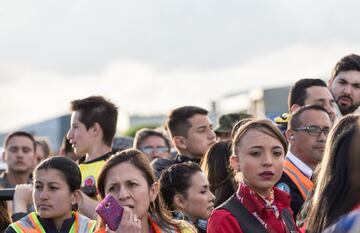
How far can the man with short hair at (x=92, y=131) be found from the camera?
7.95 m

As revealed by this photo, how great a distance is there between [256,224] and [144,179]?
923 mm

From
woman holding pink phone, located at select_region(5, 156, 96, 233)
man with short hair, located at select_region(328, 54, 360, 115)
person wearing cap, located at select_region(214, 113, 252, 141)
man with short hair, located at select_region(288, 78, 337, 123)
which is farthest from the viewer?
person wearing cap, located at select_region(214, 113, 252, 141)

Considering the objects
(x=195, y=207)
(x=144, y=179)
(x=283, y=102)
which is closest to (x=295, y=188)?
(x=195, y=207)

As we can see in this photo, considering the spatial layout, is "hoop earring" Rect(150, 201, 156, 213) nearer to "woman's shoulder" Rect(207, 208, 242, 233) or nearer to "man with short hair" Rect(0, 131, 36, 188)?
"woman's shoulder" Rect(207, 208, 242, 233)

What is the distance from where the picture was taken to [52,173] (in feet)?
22.1

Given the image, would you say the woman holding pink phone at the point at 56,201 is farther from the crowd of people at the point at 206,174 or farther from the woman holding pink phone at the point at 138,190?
the woman holding pink phone at the point at 138,190

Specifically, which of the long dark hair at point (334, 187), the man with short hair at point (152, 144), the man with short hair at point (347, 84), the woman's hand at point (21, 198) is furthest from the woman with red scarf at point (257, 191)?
the man with short hair at point (152, 144)

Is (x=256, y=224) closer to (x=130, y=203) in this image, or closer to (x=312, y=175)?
(x=130, y=203)

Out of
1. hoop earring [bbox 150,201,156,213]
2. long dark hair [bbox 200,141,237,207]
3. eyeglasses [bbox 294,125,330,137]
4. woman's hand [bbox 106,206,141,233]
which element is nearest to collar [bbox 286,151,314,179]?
eyeglasses [bbox 294,125,330,137]

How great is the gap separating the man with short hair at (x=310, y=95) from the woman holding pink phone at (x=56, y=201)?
250 cm

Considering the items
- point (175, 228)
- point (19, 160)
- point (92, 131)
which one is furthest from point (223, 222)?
point (19, 160)

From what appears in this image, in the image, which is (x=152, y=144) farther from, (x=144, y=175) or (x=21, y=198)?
(x=144, y=175)

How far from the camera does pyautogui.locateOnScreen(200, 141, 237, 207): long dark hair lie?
7.11m

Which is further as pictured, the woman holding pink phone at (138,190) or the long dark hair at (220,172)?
the long dark hair at (220,172)
